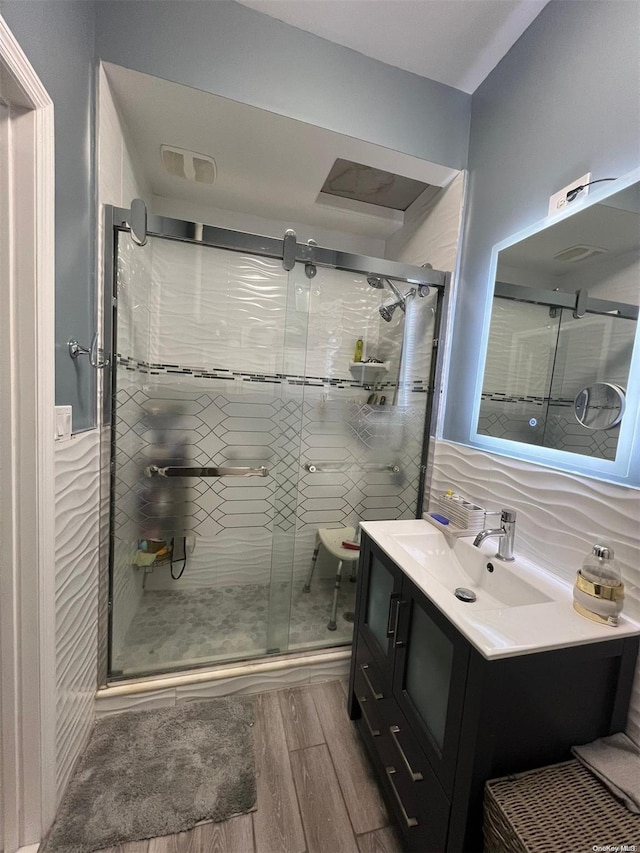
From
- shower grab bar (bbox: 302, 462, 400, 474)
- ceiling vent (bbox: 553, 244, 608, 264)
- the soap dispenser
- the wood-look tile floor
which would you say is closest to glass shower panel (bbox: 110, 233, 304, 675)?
shower grab bar (bbox: 302, 462, 400, 474)

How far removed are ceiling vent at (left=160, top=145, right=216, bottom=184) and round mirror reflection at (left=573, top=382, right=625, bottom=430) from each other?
6.18ft

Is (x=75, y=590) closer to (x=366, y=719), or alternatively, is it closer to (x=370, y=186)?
(x=366, y=719)

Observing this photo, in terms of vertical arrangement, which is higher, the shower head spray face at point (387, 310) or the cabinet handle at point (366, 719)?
the shower head spray face at point (387, 310)

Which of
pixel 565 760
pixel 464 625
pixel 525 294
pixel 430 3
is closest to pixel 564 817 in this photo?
pixel 565 760

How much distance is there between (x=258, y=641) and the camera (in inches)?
63.1

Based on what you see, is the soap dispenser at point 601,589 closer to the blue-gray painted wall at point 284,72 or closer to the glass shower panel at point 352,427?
the glass shower panel at point 352,427

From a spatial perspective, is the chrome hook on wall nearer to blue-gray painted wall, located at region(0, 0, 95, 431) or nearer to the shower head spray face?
blue-gray painted wall, located at region(0, 0, 95, 431)

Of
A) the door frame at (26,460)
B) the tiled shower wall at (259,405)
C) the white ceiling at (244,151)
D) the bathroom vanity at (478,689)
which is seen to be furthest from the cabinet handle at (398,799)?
the white ceiling at (244,151)

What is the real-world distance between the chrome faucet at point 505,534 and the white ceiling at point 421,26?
1.77m

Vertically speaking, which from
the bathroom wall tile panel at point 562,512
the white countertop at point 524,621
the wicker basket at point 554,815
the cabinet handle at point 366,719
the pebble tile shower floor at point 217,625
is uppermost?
the bathroom wall tile panel at point 562,512

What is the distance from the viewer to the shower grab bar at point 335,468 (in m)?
1.82

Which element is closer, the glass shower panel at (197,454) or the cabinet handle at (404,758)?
the cabinet handle at (404,758)

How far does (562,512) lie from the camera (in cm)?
98

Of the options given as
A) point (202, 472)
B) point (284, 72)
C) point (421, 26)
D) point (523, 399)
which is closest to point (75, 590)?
point (202, 472)
